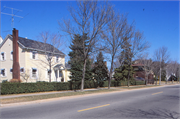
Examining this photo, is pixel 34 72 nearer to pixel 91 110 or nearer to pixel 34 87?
pixel 34 87

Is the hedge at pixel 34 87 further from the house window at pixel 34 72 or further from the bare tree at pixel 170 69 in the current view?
the bare tree at pixel 170 69

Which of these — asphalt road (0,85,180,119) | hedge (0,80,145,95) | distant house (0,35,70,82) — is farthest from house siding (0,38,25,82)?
asphalt road (0,85,180,119)

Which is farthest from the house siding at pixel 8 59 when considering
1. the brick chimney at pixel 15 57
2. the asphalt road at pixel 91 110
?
the asphalt road at pixel 91 110

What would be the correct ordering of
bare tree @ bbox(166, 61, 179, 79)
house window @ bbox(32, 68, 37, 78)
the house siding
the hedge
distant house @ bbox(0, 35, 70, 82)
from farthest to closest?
bare tree @ bbox(166, 61, 179, 79), house window @ bbox(32, 68, 37, 78), the house siding, distant house @ bbox(0, 35, 70, 82), the hedge

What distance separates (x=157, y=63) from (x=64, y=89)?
87.4 feet

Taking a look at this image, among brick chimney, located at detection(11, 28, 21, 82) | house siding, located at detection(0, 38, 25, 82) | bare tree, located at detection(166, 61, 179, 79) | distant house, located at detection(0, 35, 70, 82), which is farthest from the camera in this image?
bare tree, located at detection(166, 61, 179, 79)

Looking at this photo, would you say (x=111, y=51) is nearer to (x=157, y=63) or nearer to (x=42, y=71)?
(x=42, y=71)

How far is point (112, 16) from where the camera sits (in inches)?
811

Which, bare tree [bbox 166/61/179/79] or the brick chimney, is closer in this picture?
the brick chimney

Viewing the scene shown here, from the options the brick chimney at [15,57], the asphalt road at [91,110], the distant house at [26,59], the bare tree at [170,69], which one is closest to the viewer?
the asphalt road at [91,110]

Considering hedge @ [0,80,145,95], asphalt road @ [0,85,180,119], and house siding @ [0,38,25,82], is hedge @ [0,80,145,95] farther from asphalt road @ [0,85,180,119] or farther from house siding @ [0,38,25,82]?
house siding @ [0,38,25,82]

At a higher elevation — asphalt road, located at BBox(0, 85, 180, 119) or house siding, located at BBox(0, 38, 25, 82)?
house siding, located at BBox(0, 38, 25, 82)

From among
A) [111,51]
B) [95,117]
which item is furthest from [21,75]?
[95,117]

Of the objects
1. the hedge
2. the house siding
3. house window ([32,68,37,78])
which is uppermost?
the house siding
